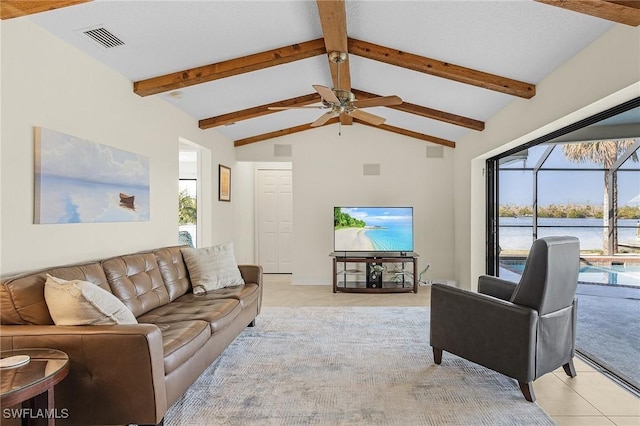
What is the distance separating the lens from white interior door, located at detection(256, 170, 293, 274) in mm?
7723

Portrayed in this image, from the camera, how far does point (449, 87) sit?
4.16m

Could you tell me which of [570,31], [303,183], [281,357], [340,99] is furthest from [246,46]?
[303,183]

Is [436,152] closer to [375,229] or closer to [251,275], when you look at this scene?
[375,229]

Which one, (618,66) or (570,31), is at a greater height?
(570,31)

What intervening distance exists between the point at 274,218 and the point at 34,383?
617 centimetres

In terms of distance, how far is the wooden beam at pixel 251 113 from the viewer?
5.18 metres

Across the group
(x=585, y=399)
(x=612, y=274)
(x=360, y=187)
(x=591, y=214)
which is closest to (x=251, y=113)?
(x=360, y=187)

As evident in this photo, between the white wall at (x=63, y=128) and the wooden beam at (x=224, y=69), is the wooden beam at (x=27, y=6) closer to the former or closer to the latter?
the white wall at (x=63, y=128)

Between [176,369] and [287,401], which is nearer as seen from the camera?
[176,369]

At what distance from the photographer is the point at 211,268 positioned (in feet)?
12.8

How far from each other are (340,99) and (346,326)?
229 cm

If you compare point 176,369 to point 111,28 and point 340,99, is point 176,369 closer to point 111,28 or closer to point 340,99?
point 111,28

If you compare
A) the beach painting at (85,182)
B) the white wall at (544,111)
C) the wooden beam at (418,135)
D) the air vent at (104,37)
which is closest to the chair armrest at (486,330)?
the white wall at (544,111)

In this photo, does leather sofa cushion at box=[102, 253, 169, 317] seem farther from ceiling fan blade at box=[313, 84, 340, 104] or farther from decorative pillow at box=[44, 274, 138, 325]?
ceiling fan blade at box=[313, 84, 340, 104]
